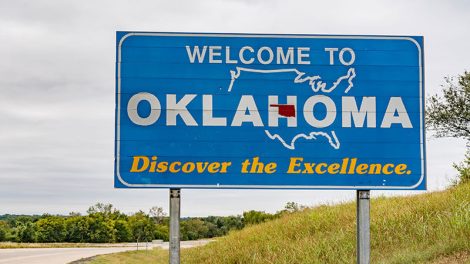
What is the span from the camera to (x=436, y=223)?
45.7 feet

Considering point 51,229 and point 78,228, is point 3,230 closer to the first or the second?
point 51,229

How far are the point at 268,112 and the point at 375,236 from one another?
27.1 ft

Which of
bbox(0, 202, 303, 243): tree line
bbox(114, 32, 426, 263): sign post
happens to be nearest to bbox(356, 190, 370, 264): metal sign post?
bbox(114, 32, 426, 263): sign post

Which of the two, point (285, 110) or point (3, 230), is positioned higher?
point (285, 110)

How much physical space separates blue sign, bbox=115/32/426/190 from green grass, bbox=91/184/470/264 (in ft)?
13.4

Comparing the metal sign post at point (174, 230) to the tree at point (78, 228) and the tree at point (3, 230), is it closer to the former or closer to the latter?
the tree at point (78, 228)

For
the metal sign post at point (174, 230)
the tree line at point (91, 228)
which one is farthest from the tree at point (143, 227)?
the metal sign post at point (174, 230)

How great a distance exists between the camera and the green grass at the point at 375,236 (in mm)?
11820

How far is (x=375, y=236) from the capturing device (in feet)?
48.4

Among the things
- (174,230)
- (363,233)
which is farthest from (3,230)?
(363,233)

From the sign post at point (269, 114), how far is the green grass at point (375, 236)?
13.3 feet

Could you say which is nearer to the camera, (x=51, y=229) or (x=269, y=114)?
(x=269, y=114)

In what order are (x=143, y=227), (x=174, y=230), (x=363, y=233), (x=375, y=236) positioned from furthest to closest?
(x=143, y=227) < (x=375, y=236) < (x=363, y=233) < (x=174, y=230)

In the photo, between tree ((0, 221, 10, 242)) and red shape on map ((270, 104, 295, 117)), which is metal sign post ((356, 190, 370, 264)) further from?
tree ((0, 221, 10, 242))
